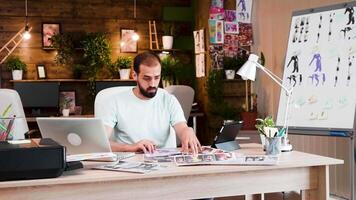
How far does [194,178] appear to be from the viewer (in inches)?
75.5

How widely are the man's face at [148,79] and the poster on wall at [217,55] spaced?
2.92 metres

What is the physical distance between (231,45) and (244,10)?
0.53 metres

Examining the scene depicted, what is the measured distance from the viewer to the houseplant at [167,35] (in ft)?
21.1

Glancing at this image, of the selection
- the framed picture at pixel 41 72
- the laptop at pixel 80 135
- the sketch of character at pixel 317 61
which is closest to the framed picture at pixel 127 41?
the framed picture at pixel 41 72

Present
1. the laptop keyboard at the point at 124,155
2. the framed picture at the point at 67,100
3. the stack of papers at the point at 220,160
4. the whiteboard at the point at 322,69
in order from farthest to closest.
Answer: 1. the framed picture at the point at 67,100
2. the whiteboard at the point at 322,69
3. the laptop keyboard at the point at 124,155
4. the stack of papers at the point at 220,160

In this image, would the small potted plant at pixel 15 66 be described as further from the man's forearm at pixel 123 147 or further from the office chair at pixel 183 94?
the man's forearm at pixel 123 147

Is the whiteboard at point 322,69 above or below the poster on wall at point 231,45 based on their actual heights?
below

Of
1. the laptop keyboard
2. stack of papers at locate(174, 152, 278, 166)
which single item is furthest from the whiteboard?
the laptop keyboard

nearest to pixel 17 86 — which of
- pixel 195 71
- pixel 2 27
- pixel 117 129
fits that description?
pixel 2 27

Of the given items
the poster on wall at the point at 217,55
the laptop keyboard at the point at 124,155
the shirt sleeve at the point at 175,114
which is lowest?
the laptop keyboard at the point at 124,155

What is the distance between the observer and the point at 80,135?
2.03 m

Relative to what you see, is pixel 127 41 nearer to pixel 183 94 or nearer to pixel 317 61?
pixel 183 94

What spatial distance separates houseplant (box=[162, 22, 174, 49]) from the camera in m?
6.42

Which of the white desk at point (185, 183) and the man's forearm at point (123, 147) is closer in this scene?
the white desk at point (185, 183)
